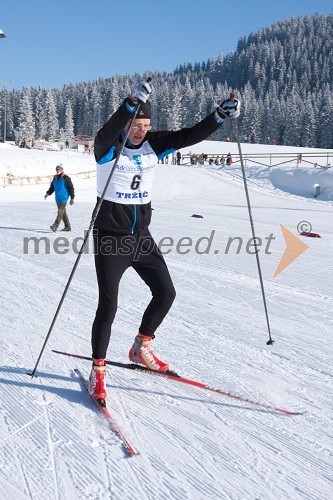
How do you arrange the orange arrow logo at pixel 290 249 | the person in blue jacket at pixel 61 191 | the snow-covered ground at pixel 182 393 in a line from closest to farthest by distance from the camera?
the snow-covered ground at pixel 182 393 → the orange arrow logo at pixel 290 249 → the person in blue jacket at pixel 61 191

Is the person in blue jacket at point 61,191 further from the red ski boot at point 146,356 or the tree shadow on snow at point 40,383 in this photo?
the red ski boot at point 146,356

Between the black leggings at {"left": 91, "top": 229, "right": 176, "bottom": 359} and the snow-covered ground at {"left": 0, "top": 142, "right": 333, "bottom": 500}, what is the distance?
0.51m

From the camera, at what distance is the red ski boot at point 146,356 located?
3.58 meters

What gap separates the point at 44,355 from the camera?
12.9 ft

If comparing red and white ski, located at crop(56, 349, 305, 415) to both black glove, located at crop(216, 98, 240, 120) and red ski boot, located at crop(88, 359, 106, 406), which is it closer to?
red ski boot, located at crop(88, 359, 106, 406)

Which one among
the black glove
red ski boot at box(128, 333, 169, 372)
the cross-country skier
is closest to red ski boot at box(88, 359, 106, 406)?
the cross-country skier

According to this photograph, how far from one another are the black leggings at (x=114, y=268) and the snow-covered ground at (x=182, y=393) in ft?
1.66

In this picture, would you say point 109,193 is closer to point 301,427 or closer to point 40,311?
point 301,427

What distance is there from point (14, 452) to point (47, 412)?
45 cm

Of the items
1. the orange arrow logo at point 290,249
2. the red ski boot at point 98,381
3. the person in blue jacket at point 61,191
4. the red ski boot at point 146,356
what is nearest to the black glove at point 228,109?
the red ski boot at point 146,356

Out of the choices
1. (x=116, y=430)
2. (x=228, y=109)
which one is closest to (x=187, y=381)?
(x=116, y=430)

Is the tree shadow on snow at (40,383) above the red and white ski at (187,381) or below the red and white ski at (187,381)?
below

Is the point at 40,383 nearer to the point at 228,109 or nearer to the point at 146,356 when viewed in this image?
the point at 146,356

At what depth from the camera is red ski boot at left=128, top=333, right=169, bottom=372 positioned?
3584 mm
